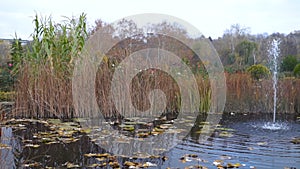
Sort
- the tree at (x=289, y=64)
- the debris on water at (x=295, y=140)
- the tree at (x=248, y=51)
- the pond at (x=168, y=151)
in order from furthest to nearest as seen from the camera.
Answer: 1. the tree at (x=248, y=51)
2. the tree at (x=289, y=64)
3. the debris on water at (x=295, y=140)
4. the pond at (x=168, y=151)

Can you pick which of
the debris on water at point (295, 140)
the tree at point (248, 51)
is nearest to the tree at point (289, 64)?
the tree at point (248, 51)

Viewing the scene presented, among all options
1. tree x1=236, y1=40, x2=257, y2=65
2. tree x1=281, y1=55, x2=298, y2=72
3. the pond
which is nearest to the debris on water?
the pond

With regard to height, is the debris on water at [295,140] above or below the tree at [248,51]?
below

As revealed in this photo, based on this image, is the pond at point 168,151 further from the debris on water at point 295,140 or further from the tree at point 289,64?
the tree at point 289,64

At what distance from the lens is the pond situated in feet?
10.8

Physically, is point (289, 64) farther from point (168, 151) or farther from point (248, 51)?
point (168, 151)

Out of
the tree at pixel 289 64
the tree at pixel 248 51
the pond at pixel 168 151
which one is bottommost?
the pond at pixel 168 151

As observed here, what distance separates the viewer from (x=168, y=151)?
378 cm

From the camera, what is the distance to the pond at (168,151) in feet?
10.8

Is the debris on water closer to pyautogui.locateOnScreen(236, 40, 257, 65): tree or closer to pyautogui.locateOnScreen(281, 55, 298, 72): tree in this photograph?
pyautogui.locateOnScreen(281, 55, 298, 72): tree

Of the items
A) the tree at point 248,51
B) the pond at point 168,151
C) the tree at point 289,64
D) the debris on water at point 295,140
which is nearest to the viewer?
the pond at point 168,151

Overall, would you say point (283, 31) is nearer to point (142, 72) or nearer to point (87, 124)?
point (142, 72)

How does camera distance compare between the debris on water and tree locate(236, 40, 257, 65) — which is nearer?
the debris on water

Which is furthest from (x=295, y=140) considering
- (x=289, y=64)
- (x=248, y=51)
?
(x=248, y=51)
